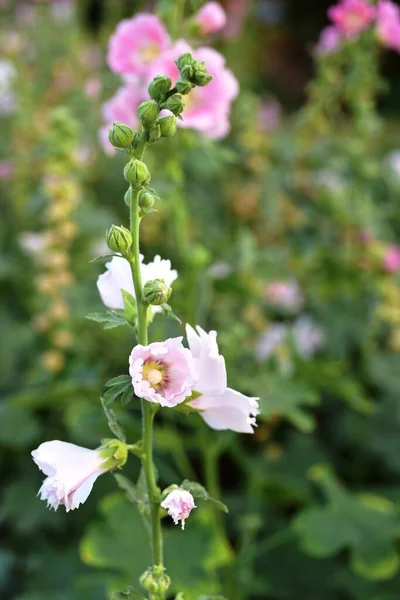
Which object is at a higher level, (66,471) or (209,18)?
(209,18)

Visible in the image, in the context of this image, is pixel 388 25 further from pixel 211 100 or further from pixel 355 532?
pixel 355 532

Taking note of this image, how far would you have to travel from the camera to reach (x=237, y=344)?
1.35 m

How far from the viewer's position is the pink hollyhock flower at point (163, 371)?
62 centimetres

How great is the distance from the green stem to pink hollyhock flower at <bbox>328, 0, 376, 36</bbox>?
92 cm

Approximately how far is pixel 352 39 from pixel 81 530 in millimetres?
1106

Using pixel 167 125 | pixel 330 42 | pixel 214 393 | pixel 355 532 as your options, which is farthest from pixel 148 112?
pixel 330 42

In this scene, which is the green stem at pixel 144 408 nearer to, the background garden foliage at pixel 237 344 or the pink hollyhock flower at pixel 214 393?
the pink hollyhock flower at pixel 214 393

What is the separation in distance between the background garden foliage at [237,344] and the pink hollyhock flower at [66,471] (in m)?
0.54

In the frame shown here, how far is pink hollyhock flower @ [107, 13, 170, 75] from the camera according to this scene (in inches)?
45.8

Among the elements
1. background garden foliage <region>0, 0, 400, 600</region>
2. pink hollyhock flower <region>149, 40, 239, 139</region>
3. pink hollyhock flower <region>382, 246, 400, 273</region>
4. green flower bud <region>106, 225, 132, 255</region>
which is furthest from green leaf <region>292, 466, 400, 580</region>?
green flower bud <region>106, 225, 132, 255</region>

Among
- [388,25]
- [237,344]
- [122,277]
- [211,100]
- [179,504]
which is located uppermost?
[388,25]

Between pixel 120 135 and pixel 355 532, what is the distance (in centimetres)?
88

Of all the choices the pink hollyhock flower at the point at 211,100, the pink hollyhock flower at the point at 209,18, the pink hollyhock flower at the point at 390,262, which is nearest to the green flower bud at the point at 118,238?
the pink hollyhock flower at the point at 211,100

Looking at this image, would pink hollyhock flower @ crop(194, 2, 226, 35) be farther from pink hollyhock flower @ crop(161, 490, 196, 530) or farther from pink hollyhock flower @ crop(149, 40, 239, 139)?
pink hollyhock flower @ crop(161, 490, 196, 530)
